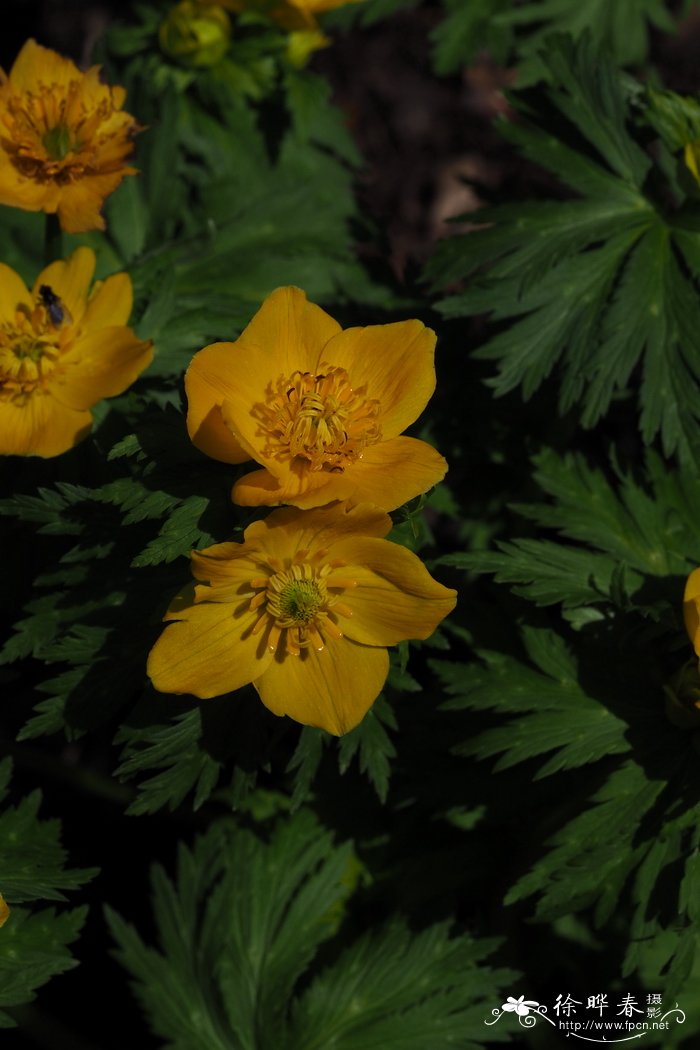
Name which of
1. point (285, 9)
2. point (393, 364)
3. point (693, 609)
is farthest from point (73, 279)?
point (693, 609)

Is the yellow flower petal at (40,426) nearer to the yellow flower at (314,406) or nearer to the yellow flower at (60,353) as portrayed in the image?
the yellow flower at (60,353)

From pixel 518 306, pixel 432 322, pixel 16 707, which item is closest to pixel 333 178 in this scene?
pixel 432 322

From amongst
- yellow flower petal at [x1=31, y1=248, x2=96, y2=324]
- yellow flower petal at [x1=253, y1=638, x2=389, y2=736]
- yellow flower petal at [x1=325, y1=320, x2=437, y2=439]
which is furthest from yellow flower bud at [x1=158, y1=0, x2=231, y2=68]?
yellow flower petal at [x1=253, y1=638, x2=389, y2=736]

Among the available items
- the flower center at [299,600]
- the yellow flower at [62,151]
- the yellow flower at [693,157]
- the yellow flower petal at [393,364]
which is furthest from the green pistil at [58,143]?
the yellow flower at [693,157]

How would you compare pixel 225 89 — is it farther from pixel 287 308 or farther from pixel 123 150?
pixel 287 308

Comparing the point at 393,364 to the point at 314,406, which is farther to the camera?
the point at 393,364

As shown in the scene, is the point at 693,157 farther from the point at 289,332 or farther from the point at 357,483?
the point at 357,483
